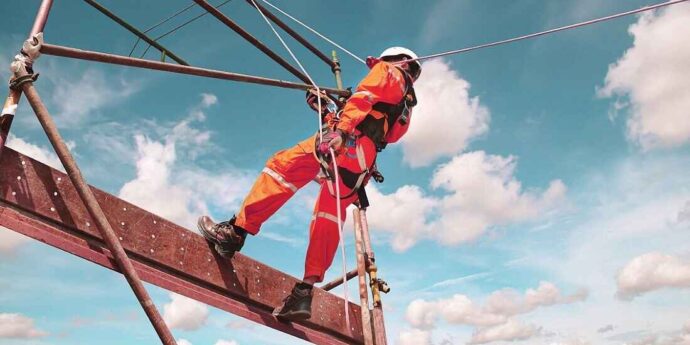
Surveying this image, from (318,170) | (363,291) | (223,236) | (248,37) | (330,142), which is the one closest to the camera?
(223,236)

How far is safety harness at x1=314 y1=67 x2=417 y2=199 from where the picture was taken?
4280mm

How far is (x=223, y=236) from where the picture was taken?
3.82m

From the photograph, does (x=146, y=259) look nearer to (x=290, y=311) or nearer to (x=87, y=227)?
(x=87, y=227)

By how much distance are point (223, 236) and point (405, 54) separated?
9.16ft

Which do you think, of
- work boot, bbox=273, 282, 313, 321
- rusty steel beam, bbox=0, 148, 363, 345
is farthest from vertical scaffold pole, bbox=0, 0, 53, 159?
work boot, bbox=273, 282, 313, 321

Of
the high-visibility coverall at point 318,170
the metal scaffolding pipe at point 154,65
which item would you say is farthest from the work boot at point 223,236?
the metal scaffolding pipe at point 154,65

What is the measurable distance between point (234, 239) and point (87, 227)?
111 centimetres

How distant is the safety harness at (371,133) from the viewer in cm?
428

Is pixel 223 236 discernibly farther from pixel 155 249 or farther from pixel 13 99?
pixel 13 99

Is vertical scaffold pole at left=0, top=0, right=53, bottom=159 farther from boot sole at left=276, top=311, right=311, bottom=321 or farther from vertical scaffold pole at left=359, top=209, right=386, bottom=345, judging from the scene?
vertical scaffold pole at left=359, top=209, right=386, bottom=345

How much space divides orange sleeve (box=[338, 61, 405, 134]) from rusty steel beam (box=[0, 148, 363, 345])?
1.48 meters

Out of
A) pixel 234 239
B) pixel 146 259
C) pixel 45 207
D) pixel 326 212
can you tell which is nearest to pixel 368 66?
pixel 326 212

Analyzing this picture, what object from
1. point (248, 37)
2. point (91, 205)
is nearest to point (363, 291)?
point (91, 205)

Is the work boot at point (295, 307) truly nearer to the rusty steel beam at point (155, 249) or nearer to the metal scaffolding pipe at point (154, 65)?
the rusty steel beam at point (155, 249)
